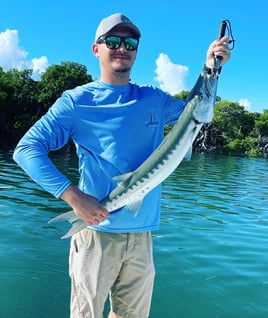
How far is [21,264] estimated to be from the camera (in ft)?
22.1

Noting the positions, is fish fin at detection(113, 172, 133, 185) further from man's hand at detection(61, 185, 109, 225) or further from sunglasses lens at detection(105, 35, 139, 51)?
sunglasses lens at detection(105, 35, 139, 51)

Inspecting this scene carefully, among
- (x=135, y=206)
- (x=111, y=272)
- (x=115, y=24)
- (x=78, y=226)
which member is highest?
(x=115, y=24)

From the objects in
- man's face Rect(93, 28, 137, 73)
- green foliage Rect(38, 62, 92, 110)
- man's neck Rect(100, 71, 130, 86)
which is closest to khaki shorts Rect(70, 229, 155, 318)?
man's neck Rect(100, 71, 130, 86)

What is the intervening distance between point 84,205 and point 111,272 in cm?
71

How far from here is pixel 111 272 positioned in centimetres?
339

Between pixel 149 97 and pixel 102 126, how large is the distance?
513 millimetres

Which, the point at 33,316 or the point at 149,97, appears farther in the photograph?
the point at 33,316

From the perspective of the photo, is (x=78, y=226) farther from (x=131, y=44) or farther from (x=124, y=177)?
(x=131, y=44)

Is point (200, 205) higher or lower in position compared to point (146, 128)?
lower

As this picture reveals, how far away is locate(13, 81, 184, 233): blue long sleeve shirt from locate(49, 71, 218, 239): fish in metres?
0.18

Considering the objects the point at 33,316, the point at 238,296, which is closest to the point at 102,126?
the point at 33,316

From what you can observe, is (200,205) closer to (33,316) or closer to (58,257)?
(58,257)

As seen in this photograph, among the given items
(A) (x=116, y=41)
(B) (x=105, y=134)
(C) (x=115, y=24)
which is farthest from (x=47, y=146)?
(C) (x=115, y=24)

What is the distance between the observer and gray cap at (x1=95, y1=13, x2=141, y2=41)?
3326 millimetres
